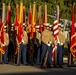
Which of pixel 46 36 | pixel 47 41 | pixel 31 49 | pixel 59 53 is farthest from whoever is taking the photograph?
pixel 31 49

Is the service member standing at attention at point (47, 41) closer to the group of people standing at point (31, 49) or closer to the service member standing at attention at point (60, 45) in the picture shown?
the group of people standing at point (31, 49)

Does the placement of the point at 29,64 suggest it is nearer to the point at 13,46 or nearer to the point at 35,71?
the point at 13,46

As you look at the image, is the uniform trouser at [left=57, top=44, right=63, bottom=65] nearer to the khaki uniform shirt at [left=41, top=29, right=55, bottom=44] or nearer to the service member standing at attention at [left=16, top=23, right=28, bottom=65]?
the khaki uniform shirt at [left=41, top=29, right=55, bottom=44]

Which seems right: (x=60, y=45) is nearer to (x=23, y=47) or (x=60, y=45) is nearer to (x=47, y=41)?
(x=47, y=41)

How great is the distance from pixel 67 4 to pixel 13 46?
3375cm

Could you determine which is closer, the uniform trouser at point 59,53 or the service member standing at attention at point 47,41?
the service member standing at attention at point 47,41

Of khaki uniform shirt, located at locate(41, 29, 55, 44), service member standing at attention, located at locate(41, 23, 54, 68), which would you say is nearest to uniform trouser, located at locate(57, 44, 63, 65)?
service member standing at attention, located at locate(41, 23, 54, 68)

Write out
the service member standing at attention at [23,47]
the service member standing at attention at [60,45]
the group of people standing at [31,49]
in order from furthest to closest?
the service member standing at attention at [23,47], the service member standing at attention at [60,45], the group of people standing at [31,49]

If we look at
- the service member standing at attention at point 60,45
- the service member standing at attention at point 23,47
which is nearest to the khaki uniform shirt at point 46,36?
the service member standing at attention at point 60,45

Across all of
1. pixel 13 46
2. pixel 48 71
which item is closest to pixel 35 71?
pixel 48 71

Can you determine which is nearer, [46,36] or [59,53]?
[46,36]

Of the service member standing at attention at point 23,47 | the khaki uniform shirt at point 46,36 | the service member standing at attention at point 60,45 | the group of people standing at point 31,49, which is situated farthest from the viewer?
the service member standing at attention at point 23,47

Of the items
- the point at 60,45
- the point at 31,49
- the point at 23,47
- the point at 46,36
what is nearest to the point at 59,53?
the point at 60,45

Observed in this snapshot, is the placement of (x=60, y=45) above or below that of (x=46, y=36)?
below
